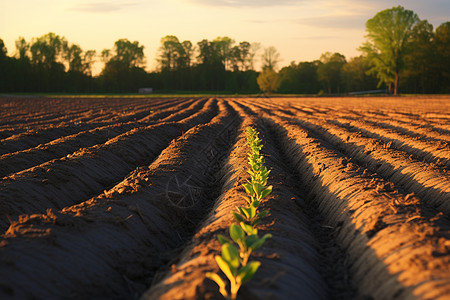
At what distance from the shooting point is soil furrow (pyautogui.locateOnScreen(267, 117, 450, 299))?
3.10 metres

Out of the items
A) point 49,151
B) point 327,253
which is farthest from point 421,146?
point 49,151

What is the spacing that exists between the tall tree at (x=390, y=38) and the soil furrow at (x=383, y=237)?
5764 centimetres

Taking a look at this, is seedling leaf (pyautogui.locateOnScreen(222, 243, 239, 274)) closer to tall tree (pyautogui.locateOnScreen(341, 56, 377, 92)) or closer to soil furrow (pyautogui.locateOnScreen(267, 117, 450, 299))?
soil furrow (pyautogui.locateOnScreen(267, 117, 450, 299))

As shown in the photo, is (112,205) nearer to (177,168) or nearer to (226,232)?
(226,232)

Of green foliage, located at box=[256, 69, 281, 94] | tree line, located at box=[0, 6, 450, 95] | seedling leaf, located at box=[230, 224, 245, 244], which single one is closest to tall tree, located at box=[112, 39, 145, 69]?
tree line, located at box=[0, 6, 450, 95]

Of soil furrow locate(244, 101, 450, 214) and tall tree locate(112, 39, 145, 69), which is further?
tall tree locate(112, 39, 145, 69)

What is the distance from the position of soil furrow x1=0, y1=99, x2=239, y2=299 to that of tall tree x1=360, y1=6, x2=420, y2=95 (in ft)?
193

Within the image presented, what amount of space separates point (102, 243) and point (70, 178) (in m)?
3.38

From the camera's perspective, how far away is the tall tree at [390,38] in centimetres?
5903

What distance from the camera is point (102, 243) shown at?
169 inches

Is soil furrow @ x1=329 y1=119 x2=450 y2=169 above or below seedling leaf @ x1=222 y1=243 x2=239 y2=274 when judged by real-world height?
below

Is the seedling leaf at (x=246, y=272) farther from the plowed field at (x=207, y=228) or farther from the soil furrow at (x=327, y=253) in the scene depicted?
the soil furrow at (x=327, y=253)

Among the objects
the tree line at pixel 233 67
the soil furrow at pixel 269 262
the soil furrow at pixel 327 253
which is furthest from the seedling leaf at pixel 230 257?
the tree line at pixel 233 67

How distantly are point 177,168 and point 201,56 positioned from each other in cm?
8954
